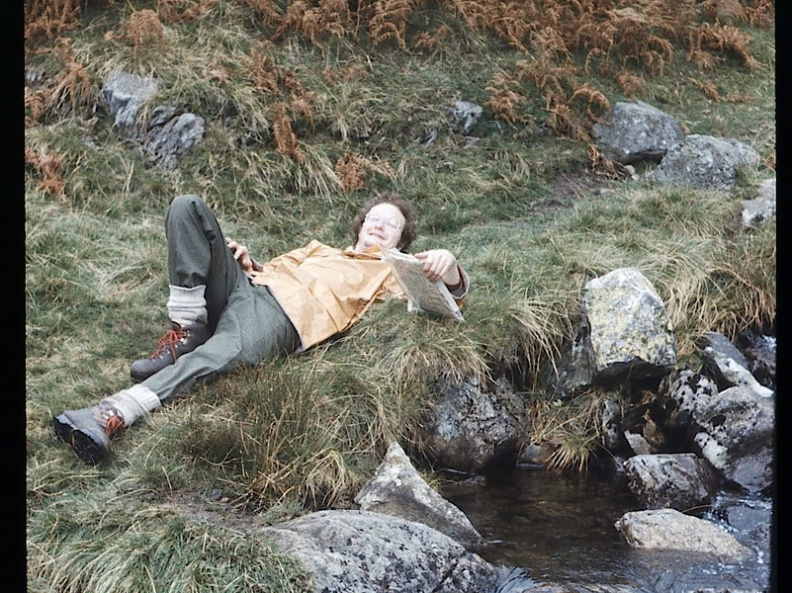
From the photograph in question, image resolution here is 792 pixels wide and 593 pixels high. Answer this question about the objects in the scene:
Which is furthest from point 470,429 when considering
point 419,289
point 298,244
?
point 298,244

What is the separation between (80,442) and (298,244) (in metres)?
3.60

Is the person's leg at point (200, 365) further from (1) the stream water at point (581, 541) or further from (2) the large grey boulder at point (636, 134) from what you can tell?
(2) the large grey boulder at point (636, 134)

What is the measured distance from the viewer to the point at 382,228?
17.9 ft

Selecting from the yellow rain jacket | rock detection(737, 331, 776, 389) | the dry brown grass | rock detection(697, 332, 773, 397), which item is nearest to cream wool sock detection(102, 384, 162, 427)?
the yellow rain jacket

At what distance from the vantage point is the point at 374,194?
7793 millimetres

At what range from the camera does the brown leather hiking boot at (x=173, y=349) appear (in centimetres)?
451

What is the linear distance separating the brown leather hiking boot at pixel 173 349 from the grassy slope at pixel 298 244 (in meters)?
0.32

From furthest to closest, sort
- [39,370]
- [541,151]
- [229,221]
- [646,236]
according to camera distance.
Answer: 1. [541,151]
2. [229,221]
3. [646,236]
4. [39,370]

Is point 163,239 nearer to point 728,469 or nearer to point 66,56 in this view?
point 66,56

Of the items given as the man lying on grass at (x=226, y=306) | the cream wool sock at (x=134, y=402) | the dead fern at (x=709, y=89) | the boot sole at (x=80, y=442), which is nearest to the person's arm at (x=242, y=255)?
the man lying on grass at (x=226, y=306)

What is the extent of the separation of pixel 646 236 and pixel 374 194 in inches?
98.5

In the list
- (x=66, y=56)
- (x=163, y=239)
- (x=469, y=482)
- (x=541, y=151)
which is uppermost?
(x=66, y=56)
